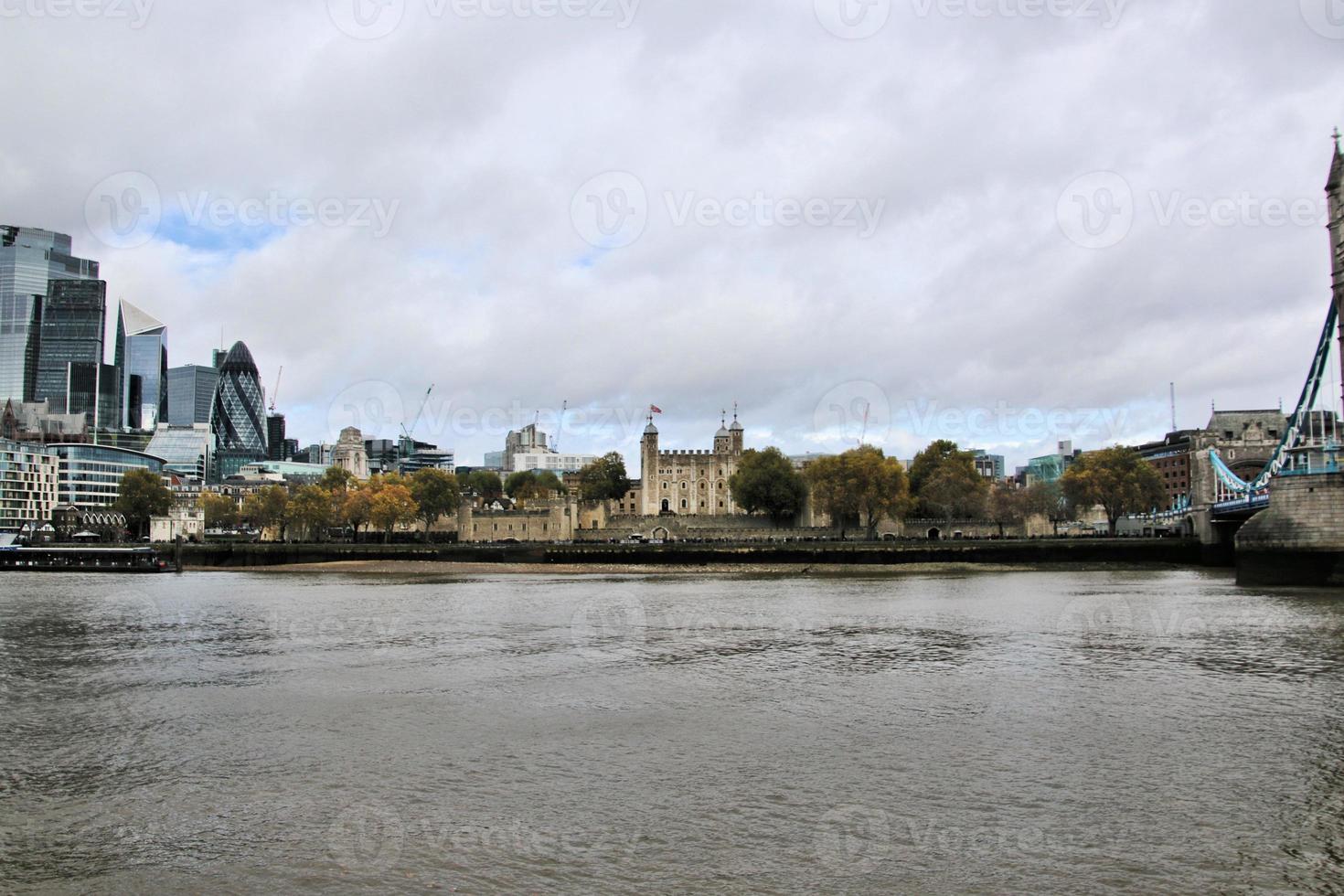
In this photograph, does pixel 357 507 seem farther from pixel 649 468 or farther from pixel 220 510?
pixel 649 468

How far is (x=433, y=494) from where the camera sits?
106250 mm

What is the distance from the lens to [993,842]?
11516mm

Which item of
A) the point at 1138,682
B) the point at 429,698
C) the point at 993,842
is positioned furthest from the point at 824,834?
the point at 1138,682

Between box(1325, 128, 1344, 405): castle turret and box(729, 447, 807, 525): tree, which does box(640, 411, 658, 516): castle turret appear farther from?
box(1325, 128, 1344, 405): castle turret

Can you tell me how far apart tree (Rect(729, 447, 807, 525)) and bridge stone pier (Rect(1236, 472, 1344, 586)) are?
219 ft

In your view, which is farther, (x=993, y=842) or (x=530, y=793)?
(x=530, y=793)

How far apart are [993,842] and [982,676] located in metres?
11.5

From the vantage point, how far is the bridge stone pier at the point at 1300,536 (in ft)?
146

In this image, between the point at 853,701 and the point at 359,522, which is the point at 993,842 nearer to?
the point at 853,701

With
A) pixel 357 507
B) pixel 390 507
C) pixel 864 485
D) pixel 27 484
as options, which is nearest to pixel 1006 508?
pixel 864 485

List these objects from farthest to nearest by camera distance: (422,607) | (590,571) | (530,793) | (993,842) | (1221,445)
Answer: (1221,445)
(590,571)
(422,607)
(530,793)
(993,842)

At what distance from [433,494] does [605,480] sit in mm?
28172

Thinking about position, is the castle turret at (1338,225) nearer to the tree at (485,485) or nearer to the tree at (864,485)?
the tree at (864,485)

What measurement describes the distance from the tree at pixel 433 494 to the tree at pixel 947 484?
47.3 m
